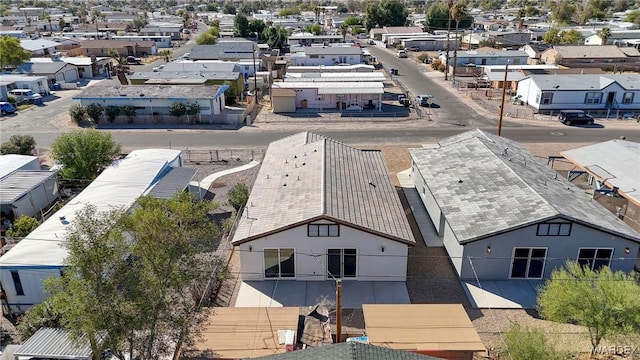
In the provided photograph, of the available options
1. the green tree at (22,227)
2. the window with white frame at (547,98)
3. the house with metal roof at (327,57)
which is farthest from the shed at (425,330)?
the house with metal roof at (327,57)

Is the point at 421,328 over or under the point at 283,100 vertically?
under

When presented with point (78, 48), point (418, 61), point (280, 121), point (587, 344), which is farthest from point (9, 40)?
point (587, 344)

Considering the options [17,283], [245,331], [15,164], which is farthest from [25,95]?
[245,331]

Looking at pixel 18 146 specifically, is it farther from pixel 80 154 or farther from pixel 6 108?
pixel 6 108

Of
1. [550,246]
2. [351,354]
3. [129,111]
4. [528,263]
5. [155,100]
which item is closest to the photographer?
[351,354]

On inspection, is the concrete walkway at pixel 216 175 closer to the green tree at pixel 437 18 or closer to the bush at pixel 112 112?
the bush at pixel 112 112

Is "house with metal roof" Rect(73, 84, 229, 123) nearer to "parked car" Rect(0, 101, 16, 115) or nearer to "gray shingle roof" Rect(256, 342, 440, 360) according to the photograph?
"parked car" Rect(0, 101, 16, 115)
